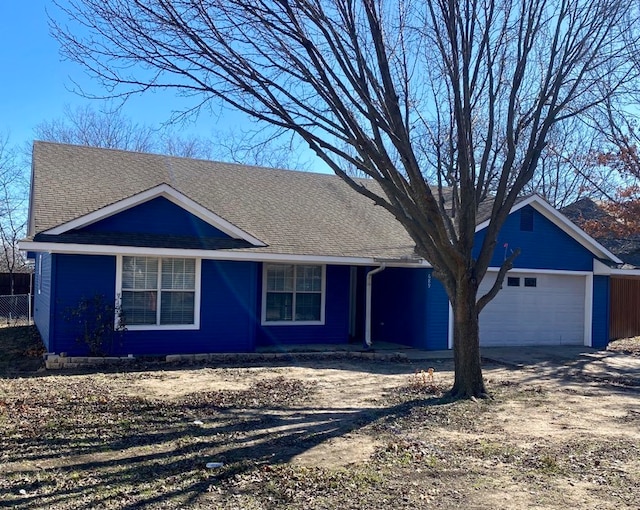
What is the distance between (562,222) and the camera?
56.8ft

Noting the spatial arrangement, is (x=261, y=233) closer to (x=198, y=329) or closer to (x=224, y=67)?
(x=198, y=329)

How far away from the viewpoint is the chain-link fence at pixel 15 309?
21.7 metres

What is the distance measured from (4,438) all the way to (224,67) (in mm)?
5618

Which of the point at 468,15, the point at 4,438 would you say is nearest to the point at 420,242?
the point at 468,15

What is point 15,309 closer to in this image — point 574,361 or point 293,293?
point 293,293

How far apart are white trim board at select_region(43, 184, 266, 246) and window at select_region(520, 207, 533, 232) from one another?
7525 millimetres

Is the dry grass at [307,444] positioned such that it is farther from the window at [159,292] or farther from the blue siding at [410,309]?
the blue siding at [410,309]

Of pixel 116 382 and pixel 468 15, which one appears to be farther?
pixel 116 382

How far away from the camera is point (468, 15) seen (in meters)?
9.30

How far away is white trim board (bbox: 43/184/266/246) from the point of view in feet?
39.4

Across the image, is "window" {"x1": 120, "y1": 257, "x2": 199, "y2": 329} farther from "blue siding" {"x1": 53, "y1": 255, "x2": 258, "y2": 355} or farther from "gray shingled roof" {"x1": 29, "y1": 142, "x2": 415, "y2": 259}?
"gray shingled roof" {"x1": 29, "y1": 142, "x2": 415, "y2": 259}

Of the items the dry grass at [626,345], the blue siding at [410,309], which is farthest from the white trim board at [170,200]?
the dry grass at [626,345]

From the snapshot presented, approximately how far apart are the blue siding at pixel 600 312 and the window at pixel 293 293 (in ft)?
27.5

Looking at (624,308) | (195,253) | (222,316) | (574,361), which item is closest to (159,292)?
(195,253)
